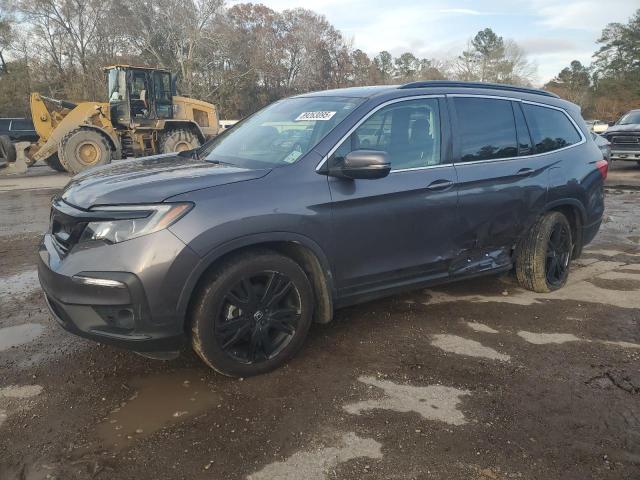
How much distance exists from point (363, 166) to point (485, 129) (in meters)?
1.50

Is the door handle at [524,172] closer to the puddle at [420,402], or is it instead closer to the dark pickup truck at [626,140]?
the puddle at [420,402]

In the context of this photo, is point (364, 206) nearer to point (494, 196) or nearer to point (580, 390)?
point (494, 196)

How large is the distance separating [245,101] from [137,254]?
46422 mm

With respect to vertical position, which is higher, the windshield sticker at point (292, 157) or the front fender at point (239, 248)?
the windshield sticker at point (292, 157)

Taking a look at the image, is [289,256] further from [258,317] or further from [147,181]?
[147,181]

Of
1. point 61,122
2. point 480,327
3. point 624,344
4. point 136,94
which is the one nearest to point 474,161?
point 480,327

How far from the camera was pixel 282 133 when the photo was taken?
3773 mm

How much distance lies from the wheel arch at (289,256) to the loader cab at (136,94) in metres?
13.0

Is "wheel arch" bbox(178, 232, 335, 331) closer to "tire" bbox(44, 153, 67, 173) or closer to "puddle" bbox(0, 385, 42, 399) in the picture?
"puddle" bbox(0, 385, 42, 399)

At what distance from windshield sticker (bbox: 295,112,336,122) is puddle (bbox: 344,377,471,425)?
178cm

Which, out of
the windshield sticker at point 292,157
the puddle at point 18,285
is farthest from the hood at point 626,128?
the puddle at point 18,285

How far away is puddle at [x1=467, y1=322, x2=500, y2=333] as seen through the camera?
397 cm

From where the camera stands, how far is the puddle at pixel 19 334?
3676 mm

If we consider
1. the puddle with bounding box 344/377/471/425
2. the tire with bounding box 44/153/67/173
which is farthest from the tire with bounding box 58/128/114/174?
the puddle with bounding box 344/377/471/425
